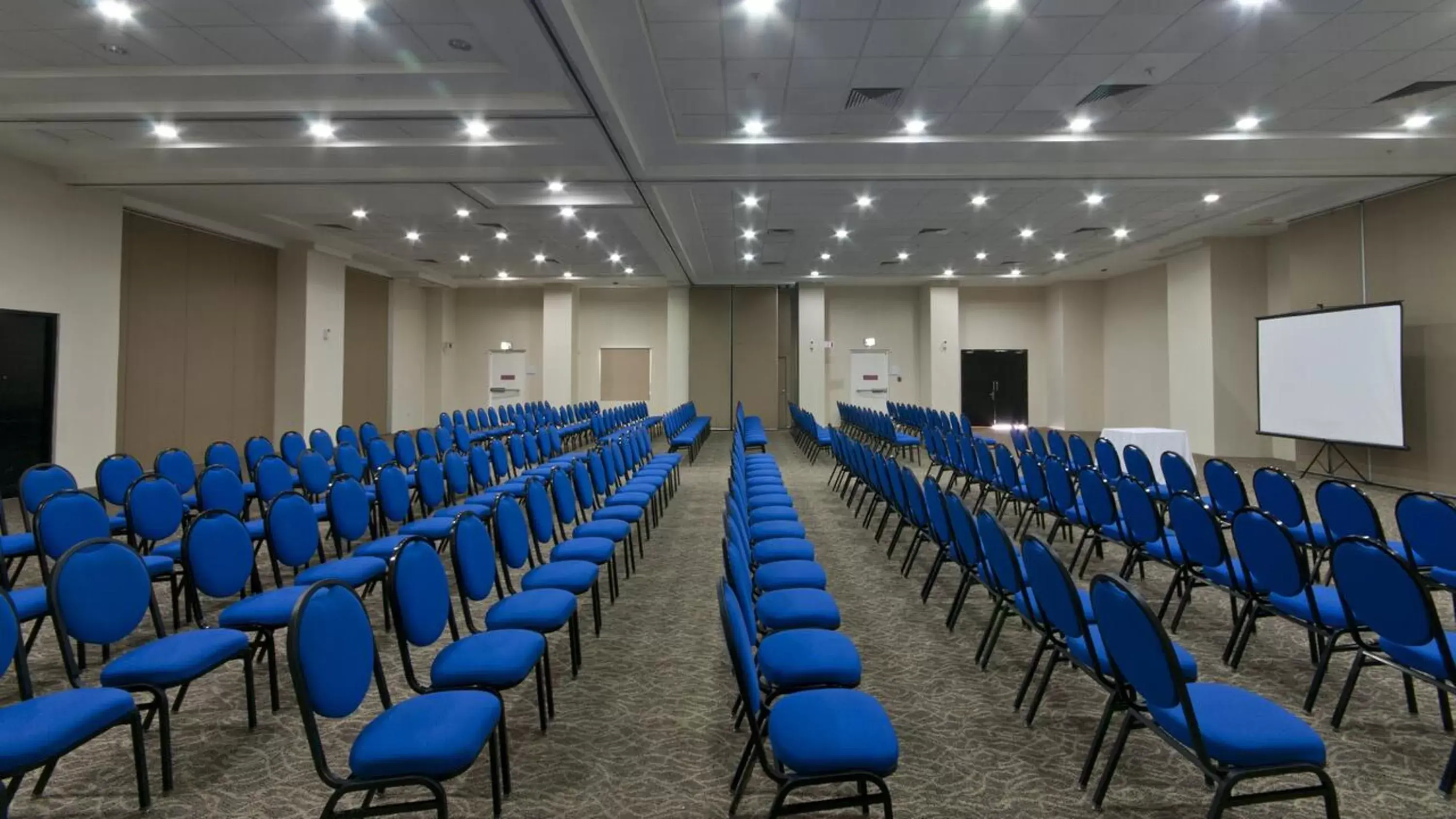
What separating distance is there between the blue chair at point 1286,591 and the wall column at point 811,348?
14.6 metres

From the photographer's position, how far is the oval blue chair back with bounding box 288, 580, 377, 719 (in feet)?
6.23

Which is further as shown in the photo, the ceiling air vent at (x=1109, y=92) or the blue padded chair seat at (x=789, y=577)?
the ceiling air vent at (x=1109, y=92)

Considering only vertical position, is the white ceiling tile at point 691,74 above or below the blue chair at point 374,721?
above

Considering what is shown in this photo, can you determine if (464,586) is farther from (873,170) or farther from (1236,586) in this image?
(873,170)

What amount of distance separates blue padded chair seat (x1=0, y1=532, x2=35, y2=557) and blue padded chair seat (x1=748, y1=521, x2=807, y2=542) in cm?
437

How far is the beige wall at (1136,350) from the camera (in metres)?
15.7

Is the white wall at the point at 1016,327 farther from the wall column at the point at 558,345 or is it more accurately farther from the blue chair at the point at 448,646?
the blue chair at the point at 448,646

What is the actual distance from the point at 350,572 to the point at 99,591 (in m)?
1.07

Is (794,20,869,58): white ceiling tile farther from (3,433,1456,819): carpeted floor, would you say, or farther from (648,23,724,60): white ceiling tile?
(3,433,1456,819): carpeted floor

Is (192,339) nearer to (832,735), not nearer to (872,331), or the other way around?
(832,735)

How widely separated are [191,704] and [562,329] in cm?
1561

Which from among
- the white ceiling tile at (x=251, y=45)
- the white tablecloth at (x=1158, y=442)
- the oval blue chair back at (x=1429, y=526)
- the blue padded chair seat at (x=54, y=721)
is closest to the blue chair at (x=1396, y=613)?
the oval blue chair back at (x=1429, y=526)

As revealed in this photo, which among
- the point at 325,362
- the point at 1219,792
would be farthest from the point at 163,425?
the point at 1219,792

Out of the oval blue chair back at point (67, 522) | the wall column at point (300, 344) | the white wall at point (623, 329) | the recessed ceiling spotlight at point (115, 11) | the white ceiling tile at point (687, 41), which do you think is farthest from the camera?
the white wall at point (623, 329)
